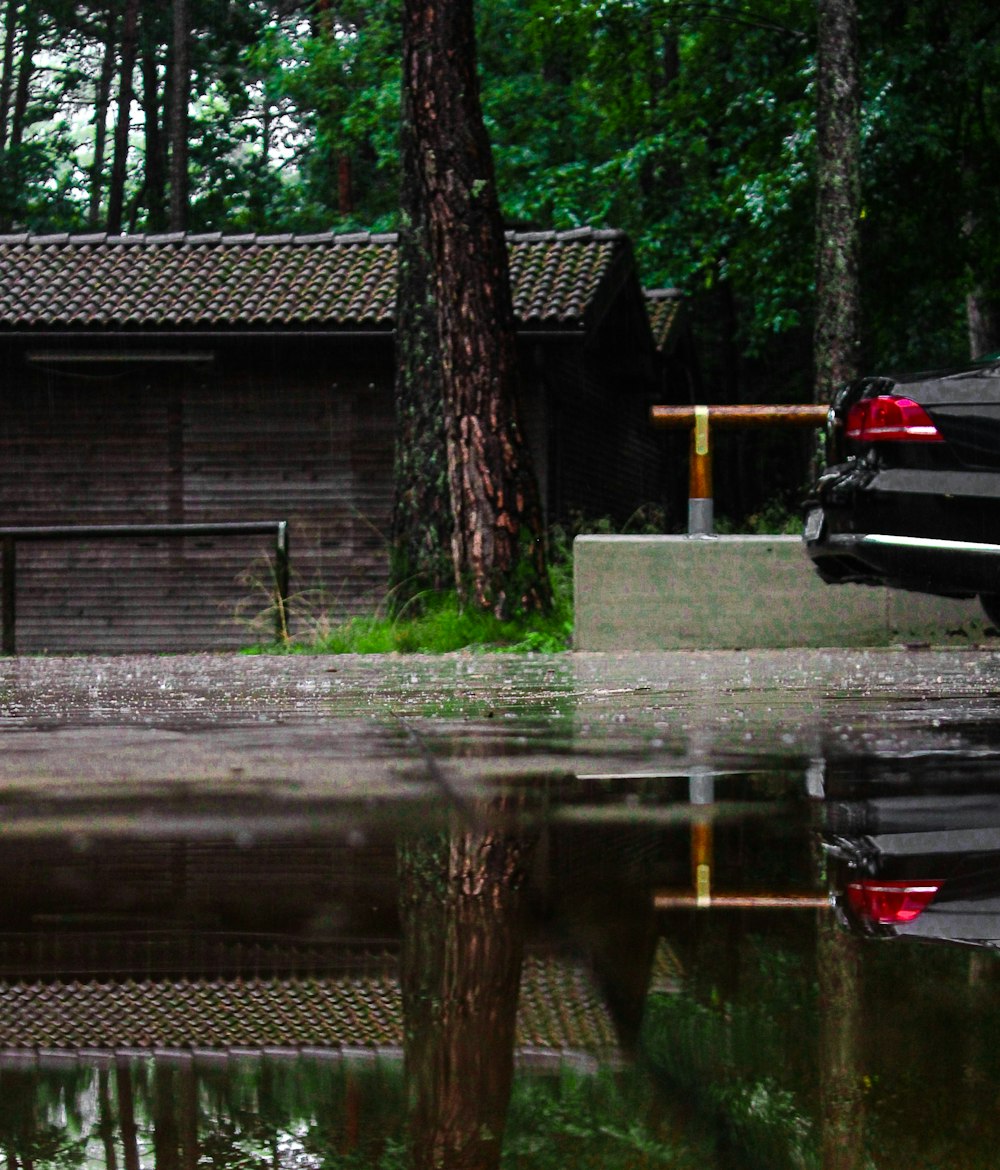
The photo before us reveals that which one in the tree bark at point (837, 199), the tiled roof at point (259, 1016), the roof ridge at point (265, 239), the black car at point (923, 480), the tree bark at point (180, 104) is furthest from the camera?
the tree bark at point (180, 104)

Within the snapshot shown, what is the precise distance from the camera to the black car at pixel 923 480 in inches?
291

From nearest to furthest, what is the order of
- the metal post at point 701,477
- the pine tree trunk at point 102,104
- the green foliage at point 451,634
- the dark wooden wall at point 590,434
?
the metal post at point 701,477 < the green foliage at point 451,634 < the dark wooden wall at point 590,434 < the pine tree trunk at point 102,104

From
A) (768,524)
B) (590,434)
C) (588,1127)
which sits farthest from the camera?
(590,434)

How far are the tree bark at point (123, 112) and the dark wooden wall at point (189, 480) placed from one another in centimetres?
1941

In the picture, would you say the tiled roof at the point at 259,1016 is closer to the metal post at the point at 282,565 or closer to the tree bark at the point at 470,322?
the tree bark at the point at 470,322

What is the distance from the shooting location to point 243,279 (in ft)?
78.9

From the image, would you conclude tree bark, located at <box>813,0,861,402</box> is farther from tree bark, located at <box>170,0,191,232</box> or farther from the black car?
tree bark, located at <box>170,0,191,232</box>

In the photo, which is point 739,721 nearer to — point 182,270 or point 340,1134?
point 340,1134

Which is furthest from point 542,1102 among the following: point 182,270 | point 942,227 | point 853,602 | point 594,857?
point 942,227

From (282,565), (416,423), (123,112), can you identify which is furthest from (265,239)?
(123,112)

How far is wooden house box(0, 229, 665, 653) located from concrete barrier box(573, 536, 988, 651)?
1271cm

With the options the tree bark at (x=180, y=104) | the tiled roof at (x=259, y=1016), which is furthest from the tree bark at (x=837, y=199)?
the tree bark at (x=180, y=104)

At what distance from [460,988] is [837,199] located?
18435 millimetres

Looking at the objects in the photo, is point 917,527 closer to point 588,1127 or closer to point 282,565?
point 588,1127
